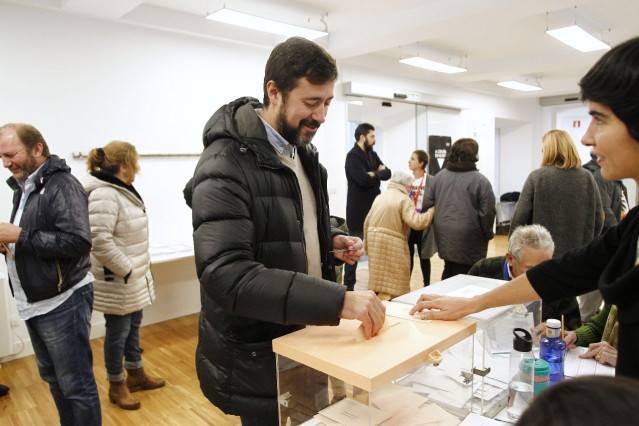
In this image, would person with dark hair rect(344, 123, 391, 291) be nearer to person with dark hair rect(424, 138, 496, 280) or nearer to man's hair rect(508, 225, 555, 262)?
person with dark hair rect(424, 138, 496, 280)

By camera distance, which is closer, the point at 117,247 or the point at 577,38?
the point at 117,247

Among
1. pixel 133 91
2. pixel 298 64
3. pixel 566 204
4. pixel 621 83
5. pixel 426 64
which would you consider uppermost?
pixel 426 64

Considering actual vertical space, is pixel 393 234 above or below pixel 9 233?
below

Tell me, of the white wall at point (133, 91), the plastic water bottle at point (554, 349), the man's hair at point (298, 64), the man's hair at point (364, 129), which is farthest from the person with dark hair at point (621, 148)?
the man's hair at point (364, 129)

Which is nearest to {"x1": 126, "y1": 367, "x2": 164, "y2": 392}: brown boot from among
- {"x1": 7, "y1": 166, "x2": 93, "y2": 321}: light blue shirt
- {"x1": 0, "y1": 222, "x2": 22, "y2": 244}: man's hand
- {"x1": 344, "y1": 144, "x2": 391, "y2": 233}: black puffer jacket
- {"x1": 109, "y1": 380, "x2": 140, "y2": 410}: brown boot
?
{"x1": 109, "y1": 380, "x2": 140, "y2": 410}: brown boot

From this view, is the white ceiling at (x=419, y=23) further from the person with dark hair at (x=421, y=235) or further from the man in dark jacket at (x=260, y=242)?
the man in dark jacket at (x=260, y=242)

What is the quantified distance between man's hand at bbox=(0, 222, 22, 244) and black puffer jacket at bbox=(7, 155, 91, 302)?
0.03m

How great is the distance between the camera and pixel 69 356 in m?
2.04

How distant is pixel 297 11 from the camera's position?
4.90 metres

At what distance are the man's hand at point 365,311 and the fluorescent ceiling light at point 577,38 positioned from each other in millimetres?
4876

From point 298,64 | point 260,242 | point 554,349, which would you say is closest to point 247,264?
point 260,242

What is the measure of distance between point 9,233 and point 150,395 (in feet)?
4.96

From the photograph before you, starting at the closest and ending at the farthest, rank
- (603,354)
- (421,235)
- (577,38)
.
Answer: (603,354)
(421,235)
(577,38)

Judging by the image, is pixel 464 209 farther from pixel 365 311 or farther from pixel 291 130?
pixel 365 311
